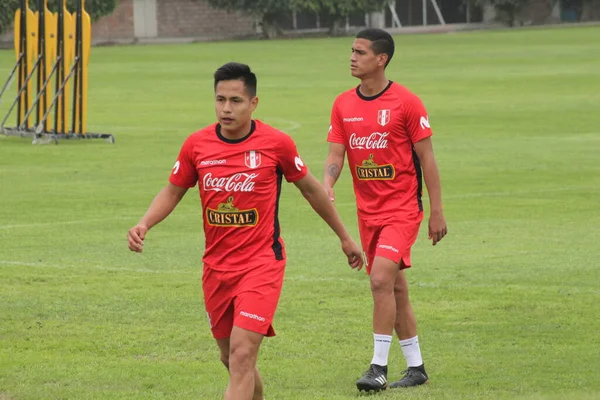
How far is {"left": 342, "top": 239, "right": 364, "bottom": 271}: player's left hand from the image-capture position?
8.09 meters

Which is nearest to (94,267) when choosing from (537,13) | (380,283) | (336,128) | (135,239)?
(336,128)

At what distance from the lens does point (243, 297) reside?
24.9 feet

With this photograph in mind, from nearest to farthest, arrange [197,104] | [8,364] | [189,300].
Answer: [8,364] < [189,300] < [197,104]

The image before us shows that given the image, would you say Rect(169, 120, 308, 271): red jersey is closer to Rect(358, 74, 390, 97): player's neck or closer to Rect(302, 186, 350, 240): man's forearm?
Rect(302, 186, 350, 240): man's forearm

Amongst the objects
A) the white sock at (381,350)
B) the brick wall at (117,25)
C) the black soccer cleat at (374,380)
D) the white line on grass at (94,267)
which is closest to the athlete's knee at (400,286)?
the white sock at (381,350)

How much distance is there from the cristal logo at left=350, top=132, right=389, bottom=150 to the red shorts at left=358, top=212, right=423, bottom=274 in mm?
470

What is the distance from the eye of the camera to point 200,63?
5841cm

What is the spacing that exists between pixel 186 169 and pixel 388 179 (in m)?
1.90

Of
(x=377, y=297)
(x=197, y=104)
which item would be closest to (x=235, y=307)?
(x=377, y=297)

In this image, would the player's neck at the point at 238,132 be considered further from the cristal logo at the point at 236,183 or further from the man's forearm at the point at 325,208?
the man's forearm at the point at 325,208

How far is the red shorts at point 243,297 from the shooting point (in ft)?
24.8

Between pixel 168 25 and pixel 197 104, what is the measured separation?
168 feet

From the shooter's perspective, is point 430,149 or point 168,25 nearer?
point 430,149

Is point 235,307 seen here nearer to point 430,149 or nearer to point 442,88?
point 430,149
